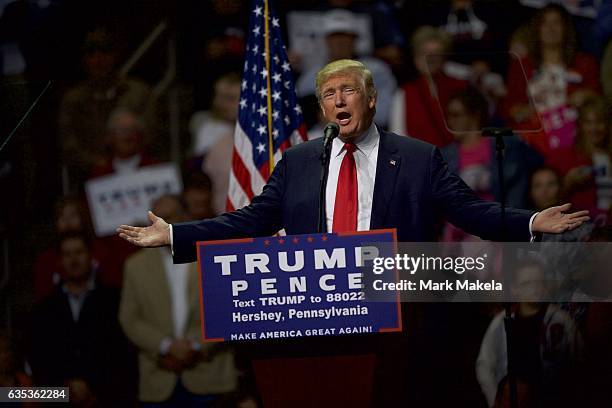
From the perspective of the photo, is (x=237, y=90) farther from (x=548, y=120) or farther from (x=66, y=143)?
(x=548, y=120)

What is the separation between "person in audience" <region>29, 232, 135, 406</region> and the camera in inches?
233

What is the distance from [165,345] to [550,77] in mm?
2603

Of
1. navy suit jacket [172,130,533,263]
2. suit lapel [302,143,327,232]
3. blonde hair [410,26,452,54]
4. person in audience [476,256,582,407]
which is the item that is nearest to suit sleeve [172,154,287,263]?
navy suit jacket [172,130,533,263]

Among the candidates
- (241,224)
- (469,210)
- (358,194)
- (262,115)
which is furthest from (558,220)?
(262,115)

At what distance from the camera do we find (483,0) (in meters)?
6.05

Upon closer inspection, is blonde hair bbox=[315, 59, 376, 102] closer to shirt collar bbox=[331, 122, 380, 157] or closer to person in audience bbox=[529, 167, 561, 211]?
shirt collar bbox=[331, 122, 380, 157]

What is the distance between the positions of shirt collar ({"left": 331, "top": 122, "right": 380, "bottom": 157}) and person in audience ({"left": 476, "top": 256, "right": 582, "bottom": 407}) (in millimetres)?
1971

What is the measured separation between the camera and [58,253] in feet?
20.3

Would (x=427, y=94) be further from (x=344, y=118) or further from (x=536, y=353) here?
(x=344, y=118)

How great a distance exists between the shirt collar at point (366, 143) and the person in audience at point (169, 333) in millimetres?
2650

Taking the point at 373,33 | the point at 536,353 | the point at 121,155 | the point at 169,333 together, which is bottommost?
the point at 536,353

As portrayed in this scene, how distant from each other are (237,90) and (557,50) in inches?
71.2

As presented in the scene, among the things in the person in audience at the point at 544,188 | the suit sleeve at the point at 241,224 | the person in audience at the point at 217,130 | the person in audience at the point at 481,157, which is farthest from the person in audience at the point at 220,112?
the suit sleeve at the point at 241,224

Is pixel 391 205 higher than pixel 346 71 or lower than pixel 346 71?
lower
